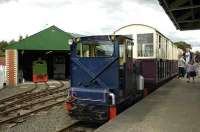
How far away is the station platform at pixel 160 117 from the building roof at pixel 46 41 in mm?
16780

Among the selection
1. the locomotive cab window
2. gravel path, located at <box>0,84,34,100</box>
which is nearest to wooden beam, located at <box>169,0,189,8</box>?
the locomotive cab window

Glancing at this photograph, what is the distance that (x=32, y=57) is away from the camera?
33.3 m

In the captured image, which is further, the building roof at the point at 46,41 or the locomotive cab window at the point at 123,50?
the building roof at the point at 46,41

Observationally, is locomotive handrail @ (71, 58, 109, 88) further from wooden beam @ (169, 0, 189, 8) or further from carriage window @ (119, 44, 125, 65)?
wooden beam @ (169, 0, 189, 8)

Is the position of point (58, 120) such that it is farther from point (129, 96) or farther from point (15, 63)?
point (15, 63)

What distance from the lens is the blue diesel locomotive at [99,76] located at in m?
10.1

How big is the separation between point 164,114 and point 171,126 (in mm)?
1663

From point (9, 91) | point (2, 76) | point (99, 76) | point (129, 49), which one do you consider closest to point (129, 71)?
point (129, 49)

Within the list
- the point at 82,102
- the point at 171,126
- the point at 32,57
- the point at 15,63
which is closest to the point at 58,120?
the point at 82,102

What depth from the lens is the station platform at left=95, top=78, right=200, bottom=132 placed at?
8.55m

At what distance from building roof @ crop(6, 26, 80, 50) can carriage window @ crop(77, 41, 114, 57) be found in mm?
17479

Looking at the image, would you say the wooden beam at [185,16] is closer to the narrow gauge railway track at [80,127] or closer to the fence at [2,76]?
the narrow gauge railway track at [80,127]

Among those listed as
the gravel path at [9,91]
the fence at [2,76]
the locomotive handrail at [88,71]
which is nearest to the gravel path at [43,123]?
the locomotive handrail at [88,71]

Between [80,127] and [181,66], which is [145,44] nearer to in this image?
[80,127]
